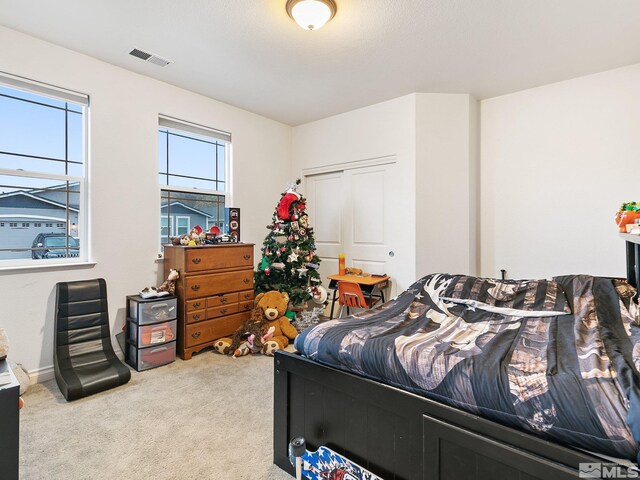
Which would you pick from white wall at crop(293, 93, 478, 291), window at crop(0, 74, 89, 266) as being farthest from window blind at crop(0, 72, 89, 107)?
white wall at crop(293, 93, 478, 291)

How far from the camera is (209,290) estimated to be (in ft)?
10.8

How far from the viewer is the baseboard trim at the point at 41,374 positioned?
2.61m

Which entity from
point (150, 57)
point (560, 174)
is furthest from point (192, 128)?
point (560, 174)

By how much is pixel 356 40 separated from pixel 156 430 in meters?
3.14

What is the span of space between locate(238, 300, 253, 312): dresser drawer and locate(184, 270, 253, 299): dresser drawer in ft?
0.56

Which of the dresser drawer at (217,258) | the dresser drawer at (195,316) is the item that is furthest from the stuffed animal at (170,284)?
the dresser drawer at (195,316)

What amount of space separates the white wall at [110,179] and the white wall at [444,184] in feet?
8.02

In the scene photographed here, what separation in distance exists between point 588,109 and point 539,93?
48 cm

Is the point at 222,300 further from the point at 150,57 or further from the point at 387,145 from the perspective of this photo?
the point at 387,145

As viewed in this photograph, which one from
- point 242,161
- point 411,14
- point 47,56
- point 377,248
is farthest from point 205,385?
Answer: point 411,14

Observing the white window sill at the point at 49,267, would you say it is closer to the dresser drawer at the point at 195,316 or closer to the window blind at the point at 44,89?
the dresser drawer at the point at 195,316

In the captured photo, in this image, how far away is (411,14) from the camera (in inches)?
90.4

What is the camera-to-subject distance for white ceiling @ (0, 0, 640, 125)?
2242mm

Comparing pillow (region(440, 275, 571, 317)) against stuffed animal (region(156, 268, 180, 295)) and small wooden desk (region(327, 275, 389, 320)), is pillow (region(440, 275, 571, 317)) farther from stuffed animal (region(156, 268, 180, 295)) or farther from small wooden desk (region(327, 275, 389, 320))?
stuffed animal (region(156, 268, 180, 295))
